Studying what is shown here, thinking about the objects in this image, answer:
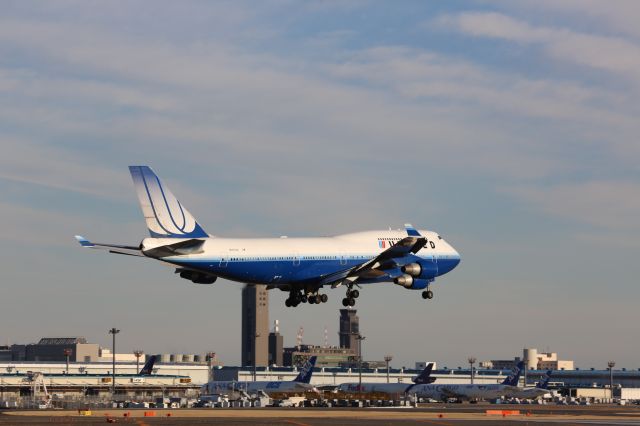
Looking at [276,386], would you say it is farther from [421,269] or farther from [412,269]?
[412,269]

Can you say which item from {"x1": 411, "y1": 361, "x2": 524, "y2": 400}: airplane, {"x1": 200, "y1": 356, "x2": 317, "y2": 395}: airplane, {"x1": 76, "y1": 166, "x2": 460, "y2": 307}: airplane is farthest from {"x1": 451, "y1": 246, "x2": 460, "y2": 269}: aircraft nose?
{"x1": 411, "y1": 361, "x2": 524, "y2": 400}: airplane

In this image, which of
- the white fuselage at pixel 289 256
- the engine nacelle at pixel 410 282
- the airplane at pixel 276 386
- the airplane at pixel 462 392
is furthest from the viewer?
the airplane at pixel 462 392

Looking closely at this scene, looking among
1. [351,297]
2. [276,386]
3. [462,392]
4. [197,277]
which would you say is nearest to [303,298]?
[351,297]

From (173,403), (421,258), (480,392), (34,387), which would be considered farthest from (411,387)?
(421,258)

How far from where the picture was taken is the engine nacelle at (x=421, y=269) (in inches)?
4102

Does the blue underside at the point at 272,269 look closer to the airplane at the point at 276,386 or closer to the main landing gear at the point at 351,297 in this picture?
the main landing gear at the point at 351,297

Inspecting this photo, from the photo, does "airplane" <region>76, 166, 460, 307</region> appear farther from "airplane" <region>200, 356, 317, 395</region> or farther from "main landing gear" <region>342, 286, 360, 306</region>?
"airplane" <region>200, 356, 317, 395</region>

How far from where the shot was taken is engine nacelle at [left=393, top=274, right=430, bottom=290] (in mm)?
104375

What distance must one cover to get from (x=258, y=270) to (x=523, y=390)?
10631cm

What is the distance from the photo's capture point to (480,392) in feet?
636

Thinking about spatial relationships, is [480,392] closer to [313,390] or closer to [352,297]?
[313,390]

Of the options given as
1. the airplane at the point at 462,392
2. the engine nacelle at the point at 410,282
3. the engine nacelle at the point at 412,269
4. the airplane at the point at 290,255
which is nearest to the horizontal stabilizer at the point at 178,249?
the airplane at the point at 290,255

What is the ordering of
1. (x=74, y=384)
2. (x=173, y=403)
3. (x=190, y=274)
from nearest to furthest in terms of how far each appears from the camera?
1. (x=190, y=274)
2. (x=173, y=403)
3. (x=74, y=384)

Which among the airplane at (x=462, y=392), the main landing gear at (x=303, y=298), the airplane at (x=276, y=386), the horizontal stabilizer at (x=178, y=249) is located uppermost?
the horizontal stabilizer at (x=178, y=249)
